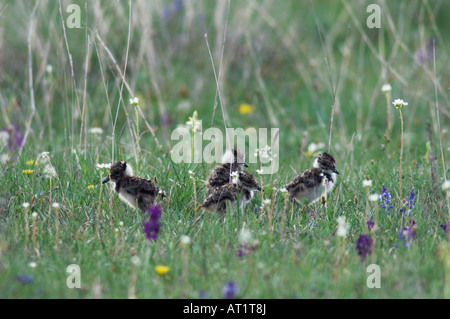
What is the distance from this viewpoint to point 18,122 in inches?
327

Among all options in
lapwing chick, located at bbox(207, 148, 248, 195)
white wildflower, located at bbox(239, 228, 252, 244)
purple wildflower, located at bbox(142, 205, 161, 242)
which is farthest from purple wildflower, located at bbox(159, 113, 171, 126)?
white wildflower, located at bbox(239, 228, 252, 244)

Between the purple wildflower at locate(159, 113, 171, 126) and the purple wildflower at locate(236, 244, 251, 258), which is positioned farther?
the purple wildflower at locate(159, 113, 171, 126)

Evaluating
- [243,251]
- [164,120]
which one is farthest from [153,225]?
[164,120]

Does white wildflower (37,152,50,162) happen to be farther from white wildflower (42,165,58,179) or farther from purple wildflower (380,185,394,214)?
purple wildflower (380,185,394,214)

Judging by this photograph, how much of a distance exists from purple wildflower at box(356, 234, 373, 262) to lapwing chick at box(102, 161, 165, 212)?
1.67 metres

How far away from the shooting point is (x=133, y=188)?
198 inches

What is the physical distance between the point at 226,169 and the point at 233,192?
0.65m

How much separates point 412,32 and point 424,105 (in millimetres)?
3236

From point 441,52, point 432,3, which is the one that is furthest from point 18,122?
point 432,3

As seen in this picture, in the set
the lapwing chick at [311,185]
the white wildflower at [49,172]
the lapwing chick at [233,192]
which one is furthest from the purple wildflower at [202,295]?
the white wildflower at [49,172]

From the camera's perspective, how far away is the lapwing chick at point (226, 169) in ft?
17.7

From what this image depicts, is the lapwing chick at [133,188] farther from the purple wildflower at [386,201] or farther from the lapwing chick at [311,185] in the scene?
the purple wildflower at [386,201]

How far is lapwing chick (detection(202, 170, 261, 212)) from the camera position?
15.9 feet
